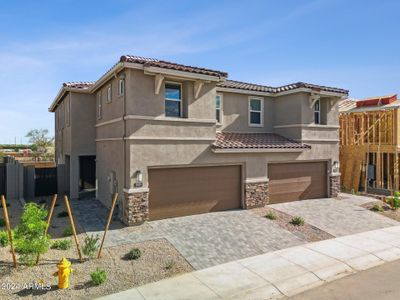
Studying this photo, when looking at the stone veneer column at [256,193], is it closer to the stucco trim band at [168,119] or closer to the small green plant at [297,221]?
the small green plant at [297,221]

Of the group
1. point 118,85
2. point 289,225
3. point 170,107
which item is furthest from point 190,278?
point 118,85

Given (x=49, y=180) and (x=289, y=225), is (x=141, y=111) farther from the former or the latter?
(x=49, y=180)

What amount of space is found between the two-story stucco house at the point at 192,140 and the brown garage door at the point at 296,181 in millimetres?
56

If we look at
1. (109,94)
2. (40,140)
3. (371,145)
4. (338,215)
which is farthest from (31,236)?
(40,140)

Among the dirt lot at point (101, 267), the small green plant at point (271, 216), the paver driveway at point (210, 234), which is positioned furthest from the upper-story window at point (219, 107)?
the dirt lot at point (101, 267)

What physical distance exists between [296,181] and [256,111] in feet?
15.3

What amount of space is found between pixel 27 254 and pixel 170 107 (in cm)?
747

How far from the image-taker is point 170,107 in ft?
41.0

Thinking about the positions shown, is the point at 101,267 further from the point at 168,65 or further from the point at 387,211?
the point at 387,211

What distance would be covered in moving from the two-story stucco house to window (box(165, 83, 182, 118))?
0.14ft

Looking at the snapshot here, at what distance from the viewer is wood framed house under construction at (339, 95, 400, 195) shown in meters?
20.7

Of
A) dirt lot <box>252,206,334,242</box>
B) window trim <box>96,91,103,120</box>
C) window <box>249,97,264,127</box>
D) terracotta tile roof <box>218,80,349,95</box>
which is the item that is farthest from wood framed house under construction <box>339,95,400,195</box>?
window trim <box>96,91,103,120</box>

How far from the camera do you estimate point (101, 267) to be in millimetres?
8164

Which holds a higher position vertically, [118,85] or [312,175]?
[118,85]
